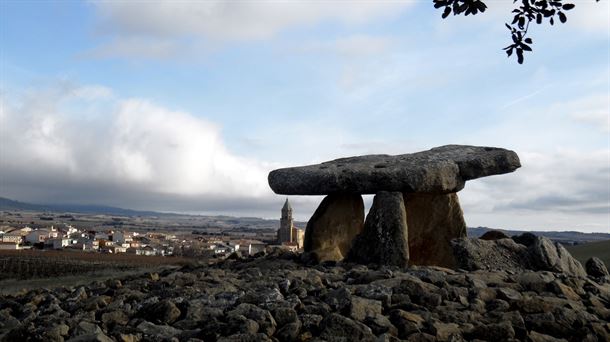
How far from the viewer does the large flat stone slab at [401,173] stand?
16.4 metres

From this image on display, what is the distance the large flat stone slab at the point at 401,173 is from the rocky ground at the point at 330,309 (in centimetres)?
415

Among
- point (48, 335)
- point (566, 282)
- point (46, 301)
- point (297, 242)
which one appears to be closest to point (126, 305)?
point (48, 335)

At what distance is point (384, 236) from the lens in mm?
15477

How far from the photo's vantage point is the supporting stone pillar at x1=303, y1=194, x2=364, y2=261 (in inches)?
693

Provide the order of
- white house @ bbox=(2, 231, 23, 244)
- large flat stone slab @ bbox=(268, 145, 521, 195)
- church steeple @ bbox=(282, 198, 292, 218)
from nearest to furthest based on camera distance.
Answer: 1. large flat stone slab @ bbox=(268, 145, 521, 195)
2. church steeple @ bbox=(282, 198, 292, 218)
3. white house @ bbox=(2, 231, 23, 244)

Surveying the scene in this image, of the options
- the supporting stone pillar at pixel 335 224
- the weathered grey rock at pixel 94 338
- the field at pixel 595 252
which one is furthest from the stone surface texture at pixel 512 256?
the field at pixel 595 252

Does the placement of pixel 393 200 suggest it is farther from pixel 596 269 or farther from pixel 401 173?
pixel 596 269

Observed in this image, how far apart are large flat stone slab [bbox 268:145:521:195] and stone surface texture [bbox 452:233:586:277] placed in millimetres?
2371

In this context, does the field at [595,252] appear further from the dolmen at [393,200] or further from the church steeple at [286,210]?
the dolmen at [393,200]

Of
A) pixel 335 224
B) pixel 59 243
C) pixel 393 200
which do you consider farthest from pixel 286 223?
pixel 59 243

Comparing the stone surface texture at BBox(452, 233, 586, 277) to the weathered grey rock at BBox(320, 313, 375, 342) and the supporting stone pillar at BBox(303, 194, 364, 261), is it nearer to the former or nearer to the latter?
the supporting stone pillar at BBox(303, 194, 364, 261)

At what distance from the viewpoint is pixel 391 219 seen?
15.7 meters

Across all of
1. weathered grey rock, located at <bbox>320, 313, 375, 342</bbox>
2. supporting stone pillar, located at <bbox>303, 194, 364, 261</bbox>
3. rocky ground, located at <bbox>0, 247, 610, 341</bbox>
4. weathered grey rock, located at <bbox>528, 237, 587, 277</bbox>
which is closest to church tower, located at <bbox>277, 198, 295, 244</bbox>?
supporting stone pillar, located at <bbox>303, 194, 364, 261</bbox>

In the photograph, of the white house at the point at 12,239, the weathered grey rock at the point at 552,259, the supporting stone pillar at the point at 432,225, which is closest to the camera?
the weathered grey rock at the point at 552,259
